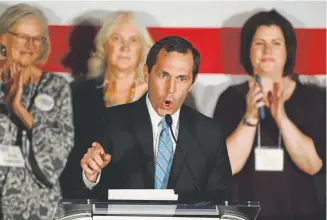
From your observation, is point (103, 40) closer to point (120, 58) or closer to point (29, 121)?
point (120, 58)

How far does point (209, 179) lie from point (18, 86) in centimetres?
126

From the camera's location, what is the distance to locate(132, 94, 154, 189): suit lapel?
351 cm

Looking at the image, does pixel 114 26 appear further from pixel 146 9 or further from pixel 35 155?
pixel 35 155

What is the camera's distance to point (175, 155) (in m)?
3.52

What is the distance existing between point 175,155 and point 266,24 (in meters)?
0.96

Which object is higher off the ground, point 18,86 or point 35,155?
point 18,86

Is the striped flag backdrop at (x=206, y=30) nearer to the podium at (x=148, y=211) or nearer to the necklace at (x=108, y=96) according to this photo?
the necklace at (x=108, y=96)

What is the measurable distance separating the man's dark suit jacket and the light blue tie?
0.03 metres

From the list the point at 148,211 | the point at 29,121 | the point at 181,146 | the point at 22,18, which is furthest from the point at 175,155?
the point at 22,18

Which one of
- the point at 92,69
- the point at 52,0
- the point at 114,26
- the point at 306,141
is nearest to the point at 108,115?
the point at 92,69

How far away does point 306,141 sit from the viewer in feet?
11.9

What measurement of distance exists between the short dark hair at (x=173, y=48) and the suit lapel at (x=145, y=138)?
23 centimetres

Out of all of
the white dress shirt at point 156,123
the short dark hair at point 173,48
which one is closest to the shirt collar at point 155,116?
the white dress shirt at point 156,123

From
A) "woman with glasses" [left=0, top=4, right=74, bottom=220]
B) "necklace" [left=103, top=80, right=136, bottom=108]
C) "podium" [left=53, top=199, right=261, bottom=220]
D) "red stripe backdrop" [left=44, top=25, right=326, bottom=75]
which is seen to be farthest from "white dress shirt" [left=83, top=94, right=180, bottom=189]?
"podium" [left=53, top=199, right=261, bottom=220]
